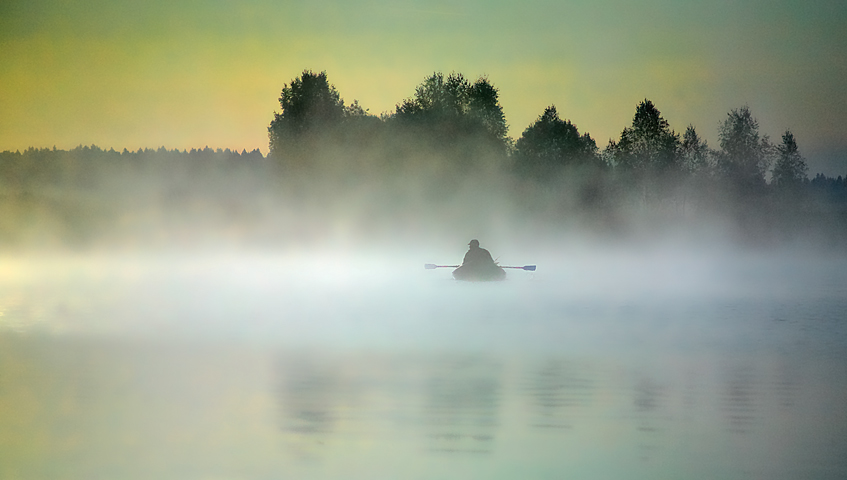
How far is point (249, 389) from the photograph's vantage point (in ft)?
29.4

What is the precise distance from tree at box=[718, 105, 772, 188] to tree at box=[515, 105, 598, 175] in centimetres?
928

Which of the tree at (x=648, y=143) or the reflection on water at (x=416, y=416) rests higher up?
the tree at (x=648, y=143)

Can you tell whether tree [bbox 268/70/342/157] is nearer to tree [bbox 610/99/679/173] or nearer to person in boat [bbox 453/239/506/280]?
tree [bbox 610/99/679/173]

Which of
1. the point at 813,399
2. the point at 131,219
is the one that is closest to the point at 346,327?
the point at 813,399

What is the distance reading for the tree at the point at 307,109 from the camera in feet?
179

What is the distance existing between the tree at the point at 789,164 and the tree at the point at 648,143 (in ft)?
22.7

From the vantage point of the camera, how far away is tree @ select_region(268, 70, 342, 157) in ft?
179

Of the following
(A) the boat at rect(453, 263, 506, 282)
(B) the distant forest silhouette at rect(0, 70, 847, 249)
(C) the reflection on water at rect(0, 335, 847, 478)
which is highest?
(B) the distant forest silhouette at rect(0, 70, 847, 249)

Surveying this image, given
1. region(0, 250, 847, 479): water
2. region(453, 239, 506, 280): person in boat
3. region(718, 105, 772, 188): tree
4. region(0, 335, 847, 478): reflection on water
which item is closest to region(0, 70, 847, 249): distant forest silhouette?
region(718, 105, 772, 188): tree

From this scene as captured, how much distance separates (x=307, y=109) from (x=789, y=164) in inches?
1308

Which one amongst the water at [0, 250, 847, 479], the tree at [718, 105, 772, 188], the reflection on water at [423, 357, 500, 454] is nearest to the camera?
the water at [0, 250, 847, 479]

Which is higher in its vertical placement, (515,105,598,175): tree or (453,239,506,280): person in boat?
(515,105,598,175): tree

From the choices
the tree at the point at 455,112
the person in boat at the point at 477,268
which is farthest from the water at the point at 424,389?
the tree at the point at 455,112

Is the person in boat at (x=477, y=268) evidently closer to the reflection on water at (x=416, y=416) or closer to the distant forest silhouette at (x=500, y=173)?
the reflection on water at (x=416, y=416)
